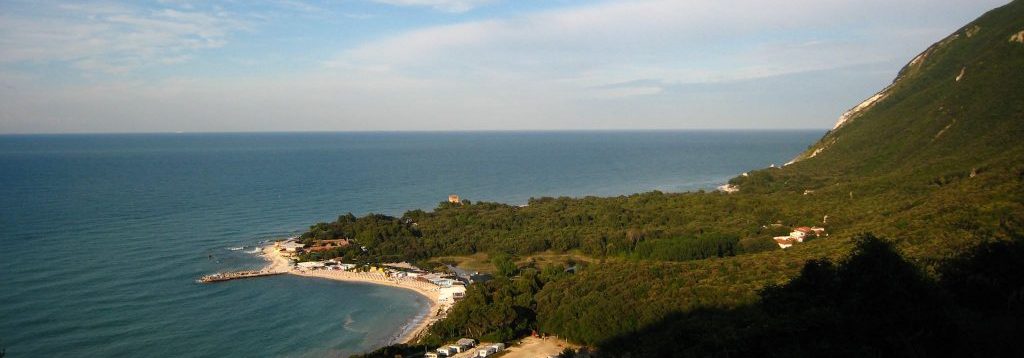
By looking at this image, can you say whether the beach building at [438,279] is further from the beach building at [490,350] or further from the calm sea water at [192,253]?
the beach building at [490,350]

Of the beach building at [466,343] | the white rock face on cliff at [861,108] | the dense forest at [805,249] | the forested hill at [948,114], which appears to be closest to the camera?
the dense forest at [805,249]

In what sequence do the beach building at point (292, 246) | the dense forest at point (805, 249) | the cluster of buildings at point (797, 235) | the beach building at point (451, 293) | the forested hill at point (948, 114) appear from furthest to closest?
the forested hill at point (948, 114) → the beach building at point (292, 246) → the cluster of buildings at point (797, 235) → the beach building at point (451, 293) → the dense forest at point (805, 249)

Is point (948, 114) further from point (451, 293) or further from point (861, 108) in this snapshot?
point (451, 293)

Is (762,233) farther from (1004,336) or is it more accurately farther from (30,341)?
(30,341)

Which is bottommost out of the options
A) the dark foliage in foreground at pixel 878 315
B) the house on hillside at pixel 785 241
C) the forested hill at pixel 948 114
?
the house on hillside at pixel 785 241

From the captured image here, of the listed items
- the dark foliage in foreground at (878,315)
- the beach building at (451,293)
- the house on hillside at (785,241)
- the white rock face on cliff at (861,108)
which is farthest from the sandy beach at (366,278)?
the white rock face on cliff at (861,108)

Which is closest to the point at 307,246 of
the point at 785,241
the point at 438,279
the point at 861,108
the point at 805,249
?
the point at 438,279

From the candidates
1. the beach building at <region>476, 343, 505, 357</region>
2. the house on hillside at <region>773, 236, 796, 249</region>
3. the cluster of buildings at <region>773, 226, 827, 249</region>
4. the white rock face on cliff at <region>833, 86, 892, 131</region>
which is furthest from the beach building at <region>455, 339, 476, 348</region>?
the white rock face on cliff at <region>833, 86, 892, 131</region>
